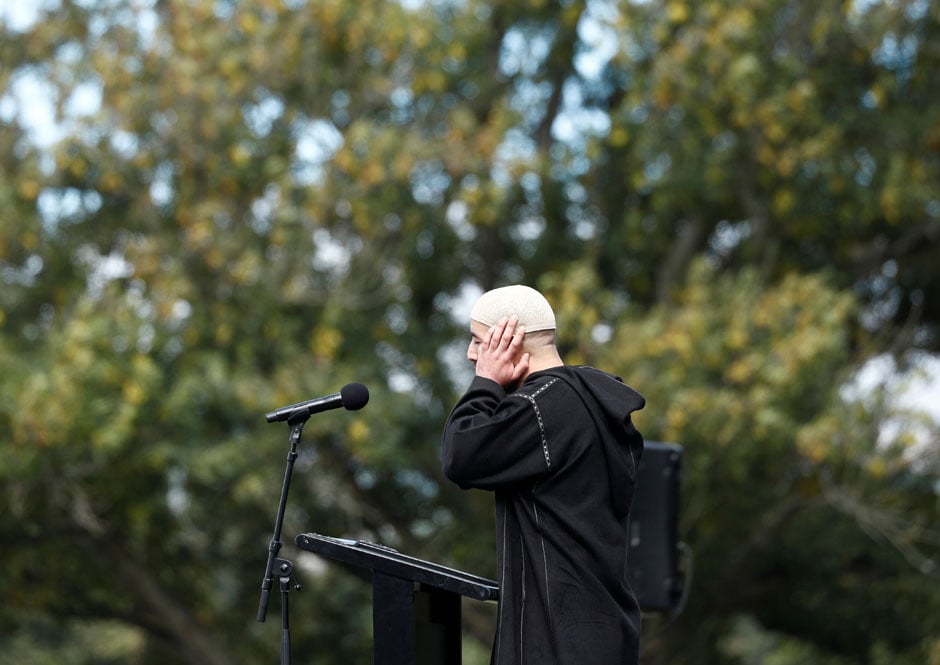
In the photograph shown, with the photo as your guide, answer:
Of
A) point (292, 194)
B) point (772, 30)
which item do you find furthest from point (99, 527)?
point (772, 30)

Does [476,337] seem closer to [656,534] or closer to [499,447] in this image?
[499,447]

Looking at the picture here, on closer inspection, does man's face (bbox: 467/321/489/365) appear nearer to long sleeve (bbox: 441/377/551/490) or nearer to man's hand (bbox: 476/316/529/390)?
man's hand (bbox: 476/316/529/390)

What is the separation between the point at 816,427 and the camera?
8766 millimetres

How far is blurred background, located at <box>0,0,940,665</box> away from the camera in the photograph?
928 centimetres

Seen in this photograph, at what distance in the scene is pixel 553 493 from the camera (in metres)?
3.06

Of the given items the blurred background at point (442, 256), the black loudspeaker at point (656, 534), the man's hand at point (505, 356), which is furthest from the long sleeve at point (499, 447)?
the blurred background at point (442, 256)

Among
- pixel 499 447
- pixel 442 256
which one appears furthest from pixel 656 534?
pixel 442 256

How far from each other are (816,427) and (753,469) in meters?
1.20

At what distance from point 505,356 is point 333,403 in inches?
17.2

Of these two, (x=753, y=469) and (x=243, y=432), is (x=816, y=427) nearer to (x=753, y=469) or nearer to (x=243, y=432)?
(x=753, y=469)

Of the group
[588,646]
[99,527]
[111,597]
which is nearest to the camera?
[588,646]

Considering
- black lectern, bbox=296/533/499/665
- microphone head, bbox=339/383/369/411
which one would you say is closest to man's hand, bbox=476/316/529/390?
microphone head, bbox=339/383/369/411

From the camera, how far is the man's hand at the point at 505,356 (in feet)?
10.4

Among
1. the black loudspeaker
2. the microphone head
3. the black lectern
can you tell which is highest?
the black loudspeaker
